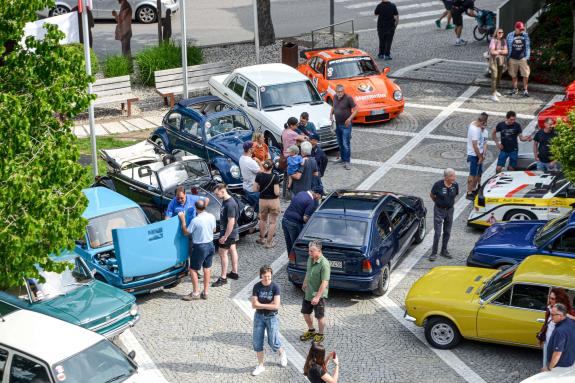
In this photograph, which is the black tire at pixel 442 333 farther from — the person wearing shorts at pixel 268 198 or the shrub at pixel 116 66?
the shrub at pixel 116 66

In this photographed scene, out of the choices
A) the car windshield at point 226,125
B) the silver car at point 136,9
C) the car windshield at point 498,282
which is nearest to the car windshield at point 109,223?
the car windshield at point 226,125

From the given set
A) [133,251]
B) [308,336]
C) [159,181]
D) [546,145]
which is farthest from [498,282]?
[159,181]

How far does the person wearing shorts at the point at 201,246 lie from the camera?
14328 mm

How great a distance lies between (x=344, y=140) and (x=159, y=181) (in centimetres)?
458

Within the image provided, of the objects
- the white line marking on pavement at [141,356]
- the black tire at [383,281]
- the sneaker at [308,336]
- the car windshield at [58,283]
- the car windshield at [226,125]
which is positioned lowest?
the white line marking on pavement at [141,356]

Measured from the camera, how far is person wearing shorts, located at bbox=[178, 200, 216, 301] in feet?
47.0

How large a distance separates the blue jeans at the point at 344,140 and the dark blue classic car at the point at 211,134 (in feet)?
4.74

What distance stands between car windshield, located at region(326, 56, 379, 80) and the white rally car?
7098 millimetres

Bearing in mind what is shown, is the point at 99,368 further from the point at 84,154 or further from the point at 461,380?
the point at 84,154

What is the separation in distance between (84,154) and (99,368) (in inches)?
441

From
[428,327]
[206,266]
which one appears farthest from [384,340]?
[206,266]

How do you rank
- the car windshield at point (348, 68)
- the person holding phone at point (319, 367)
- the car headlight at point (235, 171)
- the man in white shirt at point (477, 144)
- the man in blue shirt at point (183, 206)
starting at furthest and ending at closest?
the car windshield at point (348, 68)
the car headlight at point (235, 171)
the man in white shirt at point (477, 144)
the man in blue shirt at point (183, 206)
the person holding phone at point (319, 367)

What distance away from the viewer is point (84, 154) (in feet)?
69.4

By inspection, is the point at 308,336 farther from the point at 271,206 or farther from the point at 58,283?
the point at 58,283
